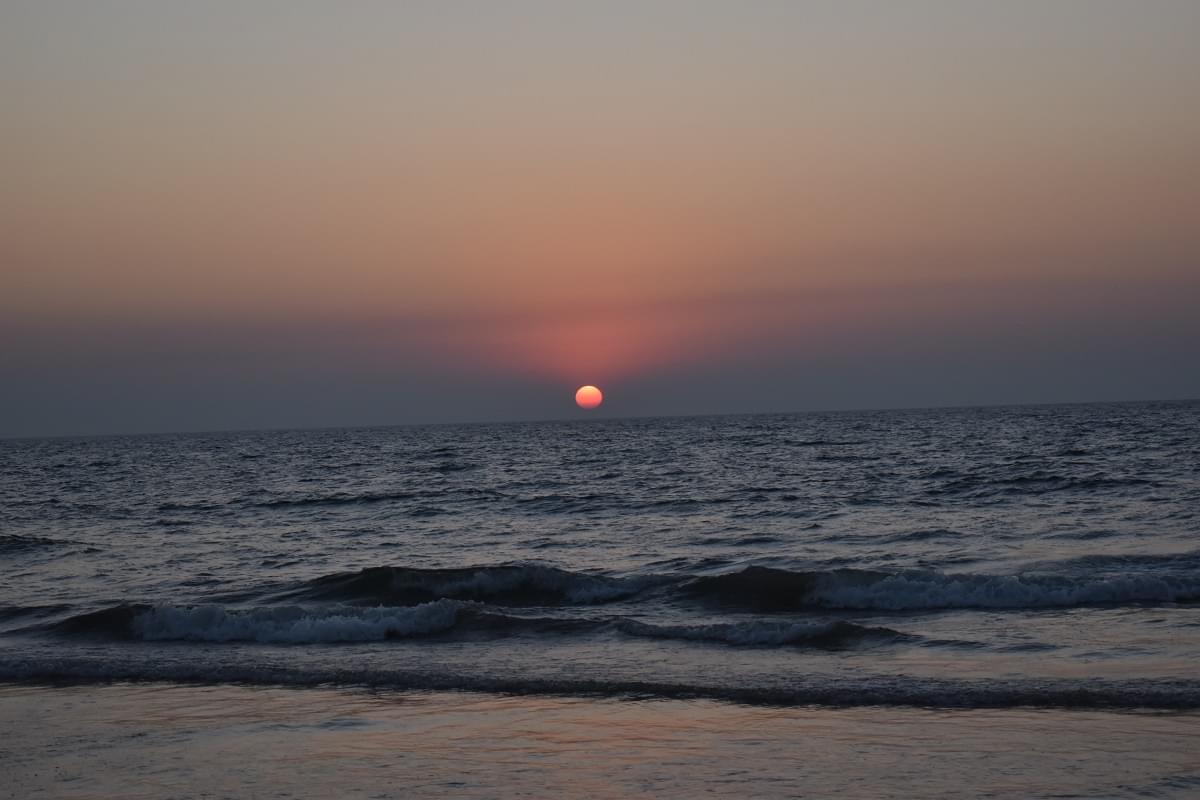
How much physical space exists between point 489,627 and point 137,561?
555 inches

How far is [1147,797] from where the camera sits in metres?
8.28

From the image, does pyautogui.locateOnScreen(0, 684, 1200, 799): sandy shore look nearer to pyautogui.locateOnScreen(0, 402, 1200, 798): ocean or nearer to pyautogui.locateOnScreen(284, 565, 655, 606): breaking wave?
pyautogui.locateOnScreen(0, 402, 1200, 798): ocean

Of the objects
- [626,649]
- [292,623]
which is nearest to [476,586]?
[292,623]

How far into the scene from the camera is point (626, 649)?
15625 mm

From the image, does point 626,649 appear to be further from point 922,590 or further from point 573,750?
point 922,590

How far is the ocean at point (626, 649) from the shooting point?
31.4 feet

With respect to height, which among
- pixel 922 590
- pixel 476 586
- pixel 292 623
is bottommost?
pixel 476 586

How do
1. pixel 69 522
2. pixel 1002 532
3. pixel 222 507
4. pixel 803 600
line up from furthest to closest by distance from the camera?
pixel 222 507 < pixel 69 522 < pixel 1002 532 < pixel 803 600

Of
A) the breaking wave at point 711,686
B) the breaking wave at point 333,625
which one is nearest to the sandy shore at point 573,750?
the breaking wave at point 711,686

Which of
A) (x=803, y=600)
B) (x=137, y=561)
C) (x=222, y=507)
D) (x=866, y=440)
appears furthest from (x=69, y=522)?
(x=866, y=440)

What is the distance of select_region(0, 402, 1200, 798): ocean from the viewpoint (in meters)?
9.58

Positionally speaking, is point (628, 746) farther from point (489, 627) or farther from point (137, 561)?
point (137, 561)

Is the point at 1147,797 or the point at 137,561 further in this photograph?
the point at 137,561

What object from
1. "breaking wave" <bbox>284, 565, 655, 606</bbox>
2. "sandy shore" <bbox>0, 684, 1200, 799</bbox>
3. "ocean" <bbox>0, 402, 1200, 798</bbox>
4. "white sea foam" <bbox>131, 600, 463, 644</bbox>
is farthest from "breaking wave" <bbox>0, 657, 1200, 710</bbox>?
"breaking wave" <bbox>284, 565, 655, 606</bbox>
